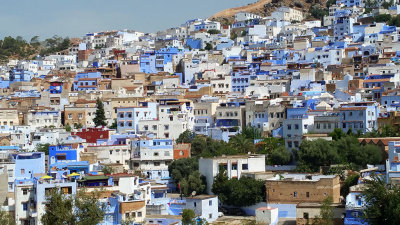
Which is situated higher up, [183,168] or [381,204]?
[183,168]

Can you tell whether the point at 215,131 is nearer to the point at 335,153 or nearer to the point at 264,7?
the point at 335,153

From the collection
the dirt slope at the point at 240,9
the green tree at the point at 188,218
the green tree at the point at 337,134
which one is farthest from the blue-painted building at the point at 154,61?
the green tree at the point at 188,218

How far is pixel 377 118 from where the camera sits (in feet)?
105

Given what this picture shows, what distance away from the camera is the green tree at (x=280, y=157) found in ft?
96.1

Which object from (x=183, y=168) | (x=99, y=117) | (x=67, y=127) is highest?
(x=99, y=117)

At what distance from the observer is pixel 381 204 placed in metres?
19.9

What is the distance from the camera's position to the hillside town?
73.5 ft

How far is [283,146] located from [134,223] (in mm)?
10890

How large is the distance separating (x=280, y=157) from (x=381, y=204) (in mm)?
9549

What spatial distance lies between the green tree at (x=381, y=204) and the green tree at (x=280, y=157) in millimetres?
8664

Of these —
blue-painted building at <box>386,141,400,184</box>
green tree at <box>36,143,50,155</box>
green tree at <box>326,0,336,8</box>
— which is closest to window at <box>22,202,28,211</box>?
green tree at <box>36,143,50,155</box>

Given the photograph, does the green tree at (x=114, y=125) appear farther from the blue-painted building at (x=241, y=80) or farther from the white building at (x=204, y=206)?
the white building at (x=204, y=206)

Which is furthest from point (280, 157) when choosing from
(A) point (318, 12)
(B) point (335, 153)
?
(A) point (318, 12)

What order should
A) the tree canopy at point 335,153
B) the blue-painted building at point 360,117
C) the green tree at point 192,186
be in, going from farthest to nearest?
the blue-painted building at point 360,117 → the tree canopy at point 335,153 → the green tree at point 192,186
